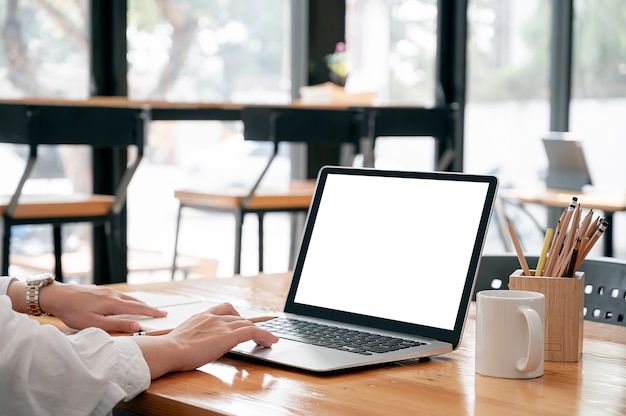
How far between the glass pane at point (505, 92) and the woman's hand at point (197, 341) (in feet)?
15.8

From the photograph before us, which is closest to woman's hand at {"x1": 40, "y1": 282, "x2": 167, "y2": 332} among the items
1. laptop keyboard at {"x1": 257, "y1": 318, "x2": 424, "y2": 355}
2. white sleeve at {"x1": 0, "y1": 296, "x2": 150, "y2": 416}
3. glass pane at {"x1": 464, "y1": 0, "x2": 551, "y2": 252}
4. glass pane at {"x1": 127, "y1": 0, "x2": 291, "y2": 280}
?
laptop keyboard at {"x1": 257, "y1": 318, "x2": 424, "y2": 355}

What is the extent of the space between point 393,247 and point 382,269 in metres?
0.03

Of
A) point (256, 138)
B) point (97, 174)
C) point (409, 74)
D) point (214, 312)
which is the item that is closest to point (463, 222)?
point (214, 312)

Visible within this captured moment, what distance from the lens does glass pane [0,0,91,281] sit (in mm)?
4250

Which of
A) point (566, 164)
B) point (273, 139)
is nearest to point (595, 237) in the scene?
point (273, 139)

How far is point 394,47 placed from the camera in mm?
5754

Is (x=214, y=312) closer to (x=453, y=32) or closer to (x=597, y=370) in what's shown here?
(x=597, y=370)

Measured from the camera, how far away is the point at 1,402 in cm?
101

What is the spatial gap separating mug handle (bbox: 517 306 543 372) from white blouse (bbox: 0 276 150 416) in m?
0.41

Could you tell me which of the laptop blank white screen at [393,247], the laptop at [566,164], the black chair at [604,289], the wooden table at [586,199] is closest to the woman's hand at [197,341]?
the laptop blank white screen at [393,247]

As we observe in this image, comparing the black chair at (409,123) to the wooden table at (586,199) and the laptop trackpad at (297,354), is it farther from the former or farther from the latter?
the laptop trackpad at (297,354)

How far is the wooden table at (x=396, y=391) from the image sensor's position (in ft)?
3.13

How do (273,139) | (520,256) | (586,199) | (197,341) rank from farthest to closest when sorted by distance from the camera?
(586,199) → (273,139) → (520,256) → (197,341)

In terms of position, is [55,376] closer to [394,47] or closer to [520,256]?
[520,256]
